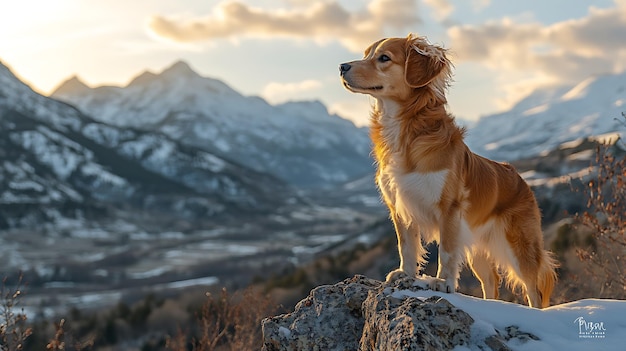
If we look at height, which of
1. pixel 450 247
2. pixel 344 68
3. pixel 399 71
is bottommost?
pixel 450 247

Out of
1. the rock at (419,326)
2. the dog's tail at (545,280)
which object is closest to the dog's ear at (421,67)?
the rock at (419,326)

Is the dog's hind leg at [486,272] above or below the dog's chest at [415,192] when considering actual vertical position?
below

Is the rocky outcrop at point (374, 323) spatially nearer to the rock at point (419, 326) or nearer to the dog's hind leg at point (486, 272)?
the rock at point (419, 326)

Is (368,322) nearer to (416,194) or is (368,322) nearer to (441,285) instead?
(441,285)

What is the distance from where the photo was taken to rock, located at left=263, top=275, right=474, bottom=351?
15.7 feet

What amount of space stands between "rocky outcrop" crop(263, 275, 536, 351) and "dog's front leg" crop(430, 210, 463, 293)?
0.46 metres

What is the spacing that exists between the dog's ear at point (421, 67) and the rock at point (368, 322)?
210 centimetres

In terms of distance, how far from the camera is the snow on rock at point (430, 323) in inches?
188

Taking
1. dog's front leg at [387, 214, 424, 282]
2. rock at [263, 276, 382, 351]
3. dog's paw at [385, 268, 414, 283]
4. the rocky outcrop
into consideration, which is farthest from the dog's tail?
rock at [263, 276, 382, 351]

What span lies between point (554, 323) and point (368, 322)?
4.98ft

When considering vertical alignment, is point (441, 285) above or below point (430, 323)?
above

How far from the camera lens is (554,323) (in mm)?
5090

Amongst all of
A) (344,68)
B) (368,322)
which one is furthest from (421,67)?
(368,322)

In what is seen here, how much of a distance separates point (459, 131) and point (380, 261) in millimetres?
62573
